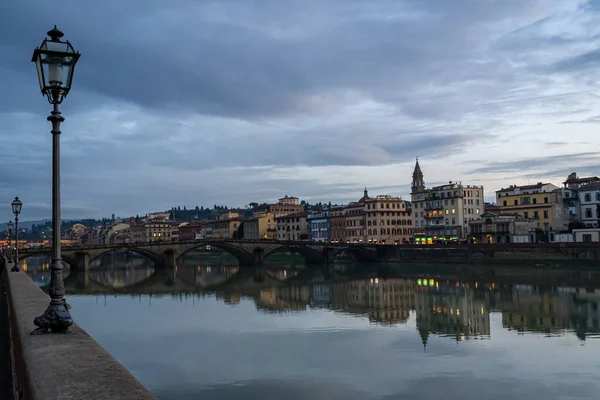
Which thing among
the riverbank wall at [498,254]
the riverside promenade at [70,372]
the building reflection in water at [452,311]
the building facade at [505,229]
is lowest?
the building reflection in water at [452,311]

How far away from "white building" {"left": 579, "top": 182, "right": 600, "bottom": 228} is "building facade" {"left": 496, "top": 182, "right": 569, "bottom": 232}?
2793 mm

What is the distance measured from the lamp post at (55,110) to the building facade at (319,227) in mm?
114468

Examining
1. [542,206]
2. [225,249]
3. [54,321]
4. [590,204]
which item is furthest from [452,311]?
[542,206]

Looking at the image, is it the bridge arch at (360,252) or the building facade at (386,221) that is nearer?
the bridge arch at (360,252)

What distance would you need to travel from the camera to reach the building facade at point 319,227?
124438 mm

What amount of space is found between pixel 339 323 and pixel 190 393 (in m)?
15.1

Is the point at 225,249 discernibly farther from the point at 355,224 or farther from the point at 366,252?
Result: the point at 355,224

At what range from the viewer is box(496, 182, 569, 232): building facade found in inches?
3356

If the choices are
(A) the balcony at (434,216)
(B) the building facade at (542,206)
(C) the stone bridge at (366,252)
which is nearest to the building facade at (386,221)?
(A) the balcony at (434,216)

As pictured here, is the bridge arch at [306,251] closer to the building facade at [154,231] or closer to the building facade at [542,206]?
the building facade at [542,206]

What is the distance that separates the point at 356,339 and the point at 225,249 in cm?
6127

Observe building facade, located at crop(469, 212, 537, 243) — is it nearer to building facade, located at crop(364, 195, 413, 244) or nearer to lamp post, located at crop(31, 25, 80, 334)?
building facade, located at crop(364, 195, 413, 244)

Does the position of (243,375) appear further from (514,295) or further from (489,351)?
(514,295)

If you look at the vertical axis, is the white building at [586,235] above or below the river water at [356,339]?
above
